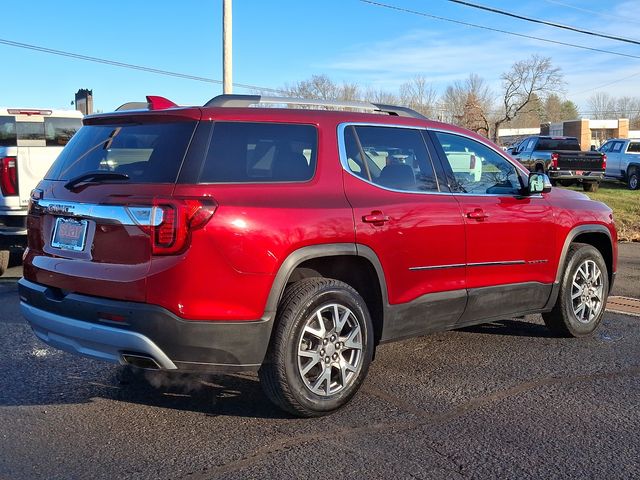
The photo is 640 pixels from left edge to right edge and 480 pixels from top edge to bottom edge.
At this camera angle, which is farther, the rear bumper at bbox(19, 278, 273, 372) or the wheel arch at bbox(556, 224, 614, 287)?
the wheel arch at bbox(556, 224, 614, 287)

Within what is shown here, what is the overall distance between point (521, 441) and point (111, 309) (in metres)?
2.39

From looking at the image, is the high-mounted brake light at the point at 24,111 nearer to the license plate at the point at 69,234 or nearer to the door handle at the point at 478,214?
the license plate at the point at 69,234

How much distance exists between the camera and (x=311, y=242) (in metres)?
3.92

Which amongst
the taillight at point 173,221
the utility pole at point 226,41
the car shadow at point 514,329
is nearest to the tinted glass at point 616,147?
the utility pole at point 226,41

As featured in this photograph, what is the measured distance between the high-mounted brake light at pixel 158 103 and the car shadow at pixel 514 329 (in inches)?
135

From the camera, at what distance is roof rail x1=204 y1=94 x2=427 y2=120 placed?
4117mm

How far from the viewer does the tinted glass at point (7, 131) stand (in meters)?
11.1

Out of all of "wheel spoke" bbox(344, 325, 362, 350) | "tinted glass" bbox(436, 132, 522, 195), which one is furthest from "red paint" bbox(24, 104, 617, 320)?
"wheel spoke" bbox(344, 325, 362, 350)

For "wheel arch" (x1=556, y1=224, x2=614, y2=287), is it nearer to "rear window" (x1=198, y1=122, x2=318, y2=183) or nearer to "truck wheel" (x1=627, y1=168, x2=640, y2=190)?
"rear window" (x1=198, y1=122, x2=318, y2=183)

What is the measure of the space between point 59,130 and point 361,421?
9123mm

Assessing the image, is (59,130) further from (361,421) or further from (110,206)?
(361,421)

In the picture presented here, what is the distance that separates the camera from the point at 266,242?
3711 mm

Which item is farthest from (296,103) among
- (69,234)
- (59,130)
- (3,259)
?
(59,130)

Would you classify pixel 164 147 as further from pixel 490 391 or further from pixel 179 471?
pixel 490 391
